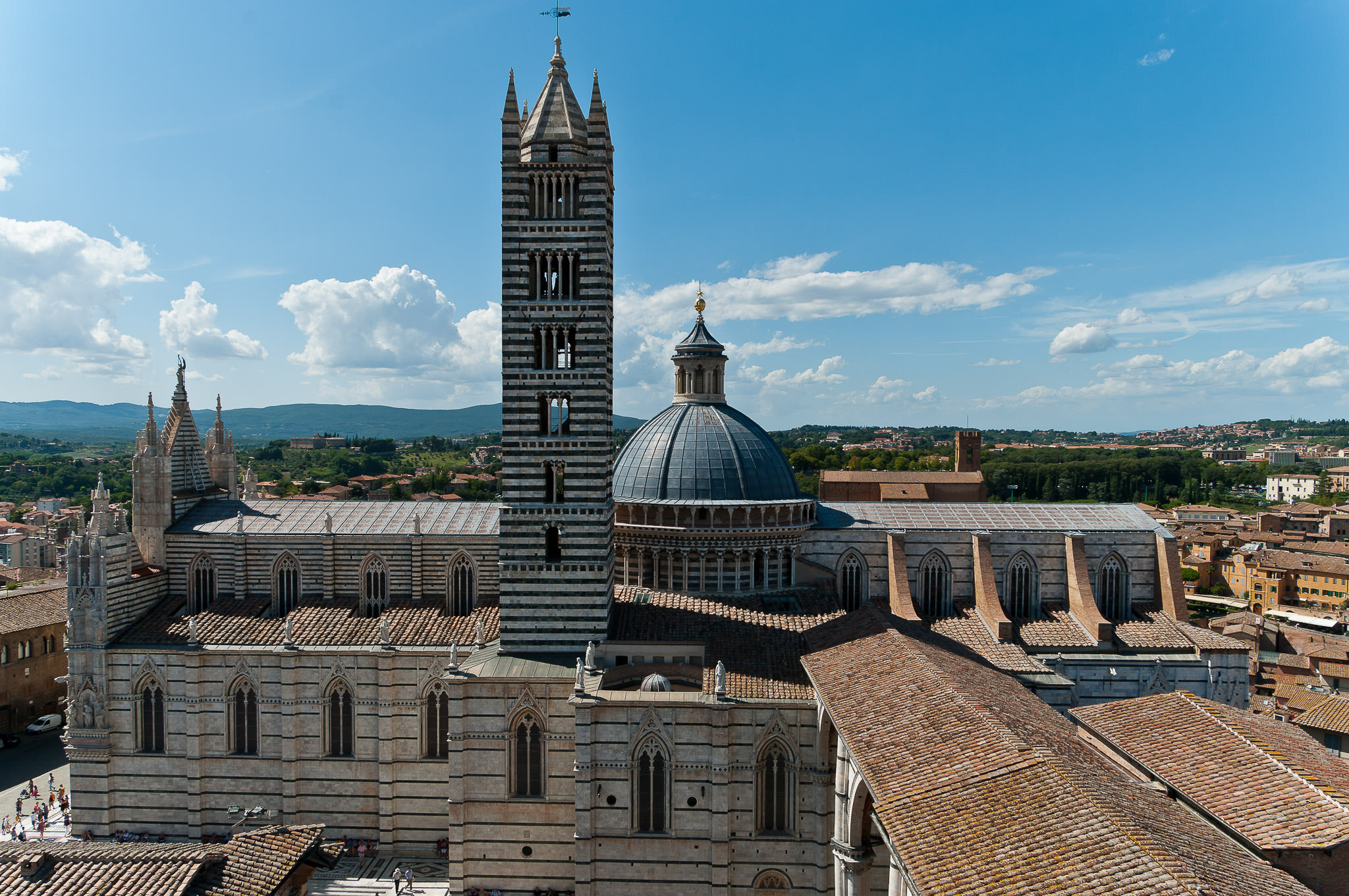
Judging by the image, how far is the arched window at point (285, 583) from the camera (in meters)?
32.0

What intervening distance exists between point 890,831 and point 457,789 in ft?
52.4

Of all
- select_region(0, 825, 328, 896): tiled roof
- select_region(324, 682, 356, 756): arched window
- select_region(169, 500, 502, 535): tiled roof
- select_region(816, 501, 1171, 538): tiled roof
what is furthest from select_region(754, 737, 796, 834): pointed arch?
select_region(324, 682, 356, 756): arched window

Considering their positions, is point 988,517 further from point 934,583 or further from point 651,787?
point 651,787

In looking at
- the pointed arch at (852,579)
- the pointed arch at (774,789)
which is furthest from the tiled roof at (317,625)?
the pointed arch at (852,579)

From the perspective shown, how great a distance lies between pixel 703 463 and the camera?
32125mm

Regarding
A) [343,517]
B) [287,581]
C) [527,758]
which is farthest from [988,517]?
[287,581]

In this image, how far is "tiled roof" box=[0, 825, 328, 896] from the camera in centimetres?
1809

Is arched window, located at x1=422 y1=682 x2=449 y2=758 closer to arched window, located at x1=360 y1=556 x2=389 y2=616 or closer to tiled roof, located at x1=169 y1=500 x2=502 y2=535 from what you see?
arched window, located at x1=360 y1=556 x2=389 y2=616

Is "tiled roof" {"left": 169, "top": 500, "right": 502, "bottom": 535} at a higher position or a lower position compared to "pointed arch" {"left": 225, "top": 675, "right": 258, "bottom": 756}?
Result: higher

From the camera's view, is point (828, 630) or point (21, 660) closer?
point (828, 630)

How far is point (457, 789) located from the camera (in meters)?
25.6

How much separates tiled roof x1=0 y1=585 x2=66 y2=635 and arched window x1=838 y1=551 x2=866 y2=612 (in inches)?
1595

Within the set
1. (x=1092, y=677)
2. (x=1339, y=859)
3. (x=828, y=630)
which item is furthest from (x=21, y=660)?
(x=1339, y=859)

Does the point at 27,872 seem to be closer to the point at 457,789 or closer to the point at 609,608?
the point at 457,789
